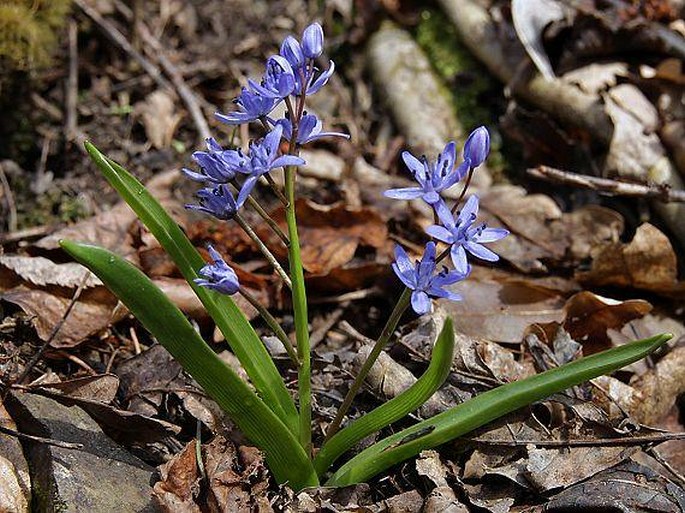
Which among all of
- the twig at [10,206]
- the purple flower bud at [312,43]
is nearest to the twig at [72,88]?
the twig at [10,206]

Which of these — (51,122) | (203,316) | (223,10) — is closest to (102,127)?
(51,122)

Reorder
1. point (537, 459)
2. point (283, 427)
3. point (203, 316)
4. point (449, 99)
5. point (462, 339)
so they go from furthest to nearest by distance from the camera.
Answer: point (449, 99), point (203, 316), point (462, 339), point (537, 459), point (283, 427)

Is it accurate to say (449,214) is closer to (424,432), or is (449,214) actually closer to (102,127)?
(424,432)

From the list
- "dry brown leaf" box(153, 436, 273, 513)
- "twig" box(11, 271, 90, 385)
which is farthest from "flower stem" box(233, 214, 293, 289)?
"twig" box(11, 271, 90, 385)

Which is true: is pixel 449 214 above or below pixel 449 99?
above

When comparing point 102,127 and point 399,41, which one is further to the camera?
point 399,41

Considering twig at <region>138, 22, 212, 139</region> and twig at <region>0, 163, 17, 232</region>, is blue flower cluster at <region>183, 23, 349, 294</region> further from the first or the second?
twig at <region>138, 22, 212, 139</region>

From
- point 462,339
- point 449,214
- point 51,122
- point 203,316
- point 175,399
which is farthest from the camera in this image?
point 51,122
